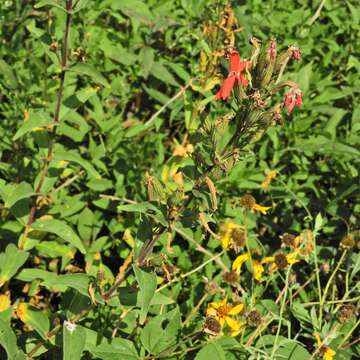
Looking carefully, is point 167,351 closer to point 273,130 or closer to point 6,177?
point 6,177

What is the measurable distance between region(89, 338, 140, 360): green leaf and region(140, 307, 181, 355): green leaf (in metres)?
0.06

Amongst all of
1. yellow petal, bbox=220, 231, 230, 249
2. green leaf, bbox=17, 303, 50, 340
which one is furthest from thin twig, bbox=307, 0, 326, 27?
green leaf, bbox=17, 303, 50, 340

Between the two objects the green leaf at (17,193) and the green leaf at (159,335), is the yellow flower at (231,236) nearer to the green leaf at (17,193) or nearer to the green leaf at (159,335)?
the green leaf at (159,335)

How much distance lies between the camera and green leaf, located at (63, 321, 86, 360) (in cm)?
183

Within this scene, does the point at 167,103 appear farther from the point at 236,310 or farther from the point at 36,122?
the point at 236,310

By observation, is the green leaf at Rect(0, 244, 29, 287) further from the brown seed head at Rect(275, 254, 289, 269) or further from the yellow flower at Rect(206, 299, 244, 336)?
the brown seed head at Rect(275, 254, 289, 269)

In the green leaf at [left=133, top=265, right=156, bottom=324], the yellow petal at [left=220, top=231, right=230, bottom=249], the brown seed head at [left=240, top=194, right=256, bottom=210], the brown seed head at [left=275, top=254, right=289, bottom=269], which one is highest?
the brown seed head at [left=240, top=194, right=256, bottom=210]

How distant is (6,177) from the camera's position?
2559mm

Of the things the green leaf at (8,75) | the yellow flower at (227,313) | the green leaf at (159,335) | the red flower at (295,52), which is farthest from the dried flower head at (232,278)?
the green leaf at (8,75)

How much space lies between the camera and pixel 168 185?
253 cm

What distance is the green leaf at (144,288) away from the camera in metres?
1.73

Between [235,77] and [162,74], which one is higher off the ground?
[235,77]

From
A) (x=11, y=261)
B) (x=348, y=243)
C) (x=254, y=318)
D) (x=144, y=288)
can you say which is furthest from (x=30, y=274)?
(x=348, y=243)

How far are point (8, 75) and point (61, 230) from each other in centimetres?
78
